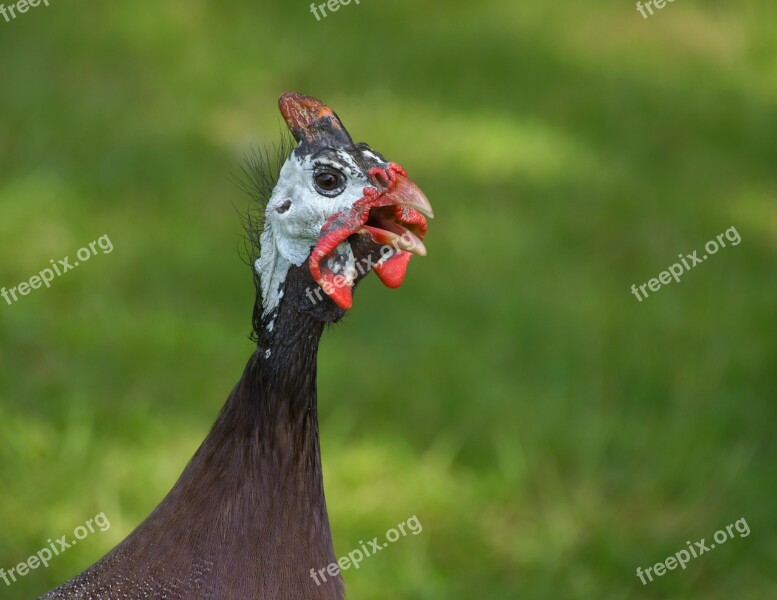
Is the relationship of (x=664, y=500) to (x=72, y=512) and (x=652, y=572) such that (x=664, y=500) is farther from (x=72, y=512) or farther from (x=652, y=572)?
(x=72, y=512)

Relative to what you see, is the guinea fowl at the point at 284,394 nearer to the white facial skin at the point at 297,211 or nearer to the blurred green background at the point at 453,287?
the white facial skin at the point at 297,211

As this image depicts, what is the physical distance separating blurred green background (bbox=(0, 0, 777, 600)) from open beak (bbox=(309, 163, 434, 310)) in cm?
178

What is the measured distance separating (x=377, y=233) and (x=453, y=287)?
3.21m

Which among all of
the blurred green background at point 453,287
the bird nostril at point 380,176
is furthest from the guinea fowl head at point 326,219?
the blurred green background at point 453,287

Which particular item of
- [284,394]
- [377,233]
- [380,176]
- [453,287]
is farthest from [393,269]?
[453,287]

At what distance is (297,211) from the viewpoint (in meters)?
2.53

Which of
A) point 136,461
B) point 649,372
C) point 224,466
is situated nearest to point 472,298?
point 649,372

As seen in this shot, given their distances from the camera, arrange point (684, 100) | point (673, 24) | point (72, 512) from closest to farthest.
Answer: point (72, 512) < point (684, 100) < point (673, 24)

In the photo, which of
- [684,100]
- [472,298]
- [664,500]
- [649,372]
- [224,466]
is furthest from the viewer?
[684,100]

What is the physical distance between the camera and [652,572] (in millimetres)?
4258

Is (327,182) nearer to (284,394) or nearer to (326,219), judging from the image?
(326,219)

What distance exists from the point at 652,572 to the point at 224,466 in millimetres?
2132

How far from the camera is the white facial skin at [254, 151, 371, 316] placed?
2.52m

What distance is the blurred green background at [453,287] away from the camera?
436 cm
